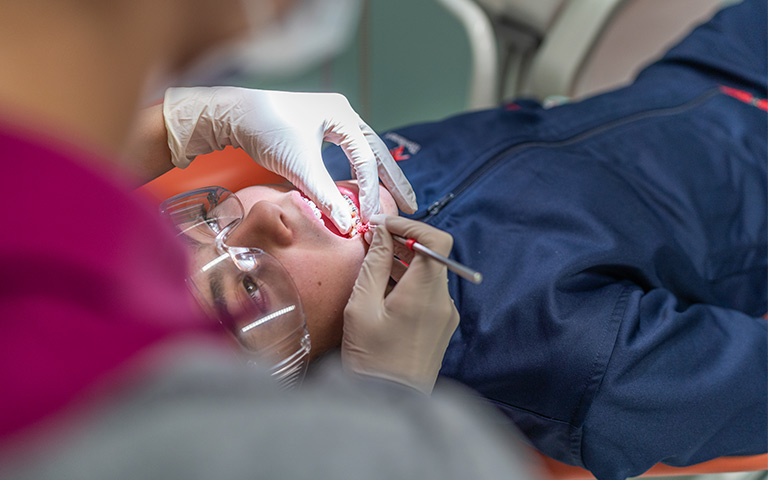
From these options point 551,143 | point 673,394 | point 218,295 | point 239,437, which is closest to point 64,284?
point 239,437

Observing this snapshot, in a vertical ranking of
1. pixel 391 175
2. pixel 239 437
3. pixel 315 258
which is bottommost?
pixel 315 258

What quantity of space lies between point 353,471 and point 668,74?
5.52 ft

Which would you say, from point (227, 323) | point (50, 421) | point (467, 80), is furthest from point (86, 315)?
point (467, 80)

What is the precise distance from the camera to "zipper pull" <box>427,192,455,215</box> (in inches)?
39.3

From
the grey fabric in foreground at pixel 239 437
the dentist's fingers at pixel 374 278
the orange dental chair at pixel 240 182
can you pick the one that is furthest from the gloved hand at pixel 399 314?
the grey fabric in foreground at pixel 239 437

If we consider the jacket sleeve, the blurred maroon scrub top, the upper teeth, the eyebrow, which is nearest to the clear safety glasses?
the eyebrow

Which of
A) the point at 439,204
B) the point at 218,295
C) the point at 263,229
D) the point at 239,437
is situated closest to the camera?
the point at 239,437

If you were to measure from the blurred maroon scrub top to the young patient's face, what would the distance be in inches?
21.4

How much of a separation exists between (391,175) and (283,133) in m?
0.19

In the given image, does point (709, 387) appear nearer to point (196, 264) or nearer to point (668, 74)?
point (196, 264)

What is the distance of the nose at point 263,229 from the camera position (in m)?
0.84

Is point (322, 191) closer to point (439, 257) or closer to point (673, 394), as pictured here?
point (439, 257)

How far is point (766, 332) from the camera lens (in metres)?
1.03

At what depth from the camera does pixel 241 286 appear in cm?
76
